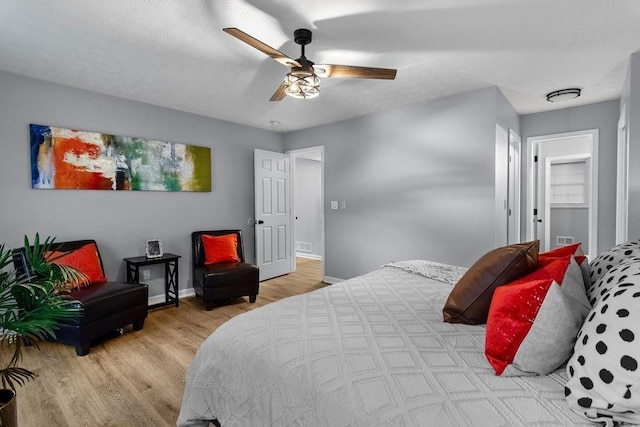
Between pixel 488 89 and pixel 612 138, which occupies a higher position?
pixel 488 89

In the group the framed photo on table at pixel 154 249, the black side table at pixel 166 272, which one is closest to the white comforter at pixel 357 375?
the black side table at pixel 166 272

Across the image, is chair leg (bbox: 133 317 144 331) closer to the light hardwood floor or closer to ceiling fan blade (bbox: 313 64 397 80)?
the light hardwood floor

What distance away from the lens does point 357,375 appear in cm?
102

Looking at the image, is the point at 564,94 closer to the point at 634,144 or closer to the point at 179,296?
the point at 634,144

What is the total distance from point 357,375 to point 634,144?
2946 millimetres

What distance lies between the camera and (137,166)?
360cm

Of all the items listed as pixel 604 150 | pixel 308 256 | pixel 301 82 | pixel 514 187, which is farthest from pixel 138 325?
pixel 604 150

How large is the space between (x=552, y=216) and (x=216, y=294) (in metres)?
6.17

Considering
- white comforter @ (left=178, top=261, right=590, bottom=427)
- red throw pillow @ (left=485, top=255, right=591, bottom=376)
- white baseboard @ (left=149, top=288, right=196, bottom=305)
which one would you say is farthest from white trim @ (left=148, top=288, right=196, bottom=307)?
red throw pillow @ (left=485, top=255, right=591, bottom=376)

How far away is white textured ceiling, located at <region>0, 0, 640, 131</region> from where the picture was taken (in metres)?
1.91

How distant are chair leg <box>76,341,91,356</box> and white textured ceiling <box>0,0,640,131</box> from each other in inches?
89.8

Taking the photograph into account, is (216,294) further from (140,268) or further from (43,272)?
(43,272)

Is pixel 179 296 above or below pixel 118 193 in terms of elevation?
below

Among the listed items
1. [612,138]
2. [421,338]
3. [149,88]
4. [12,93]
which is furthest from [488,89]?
[12,93]
